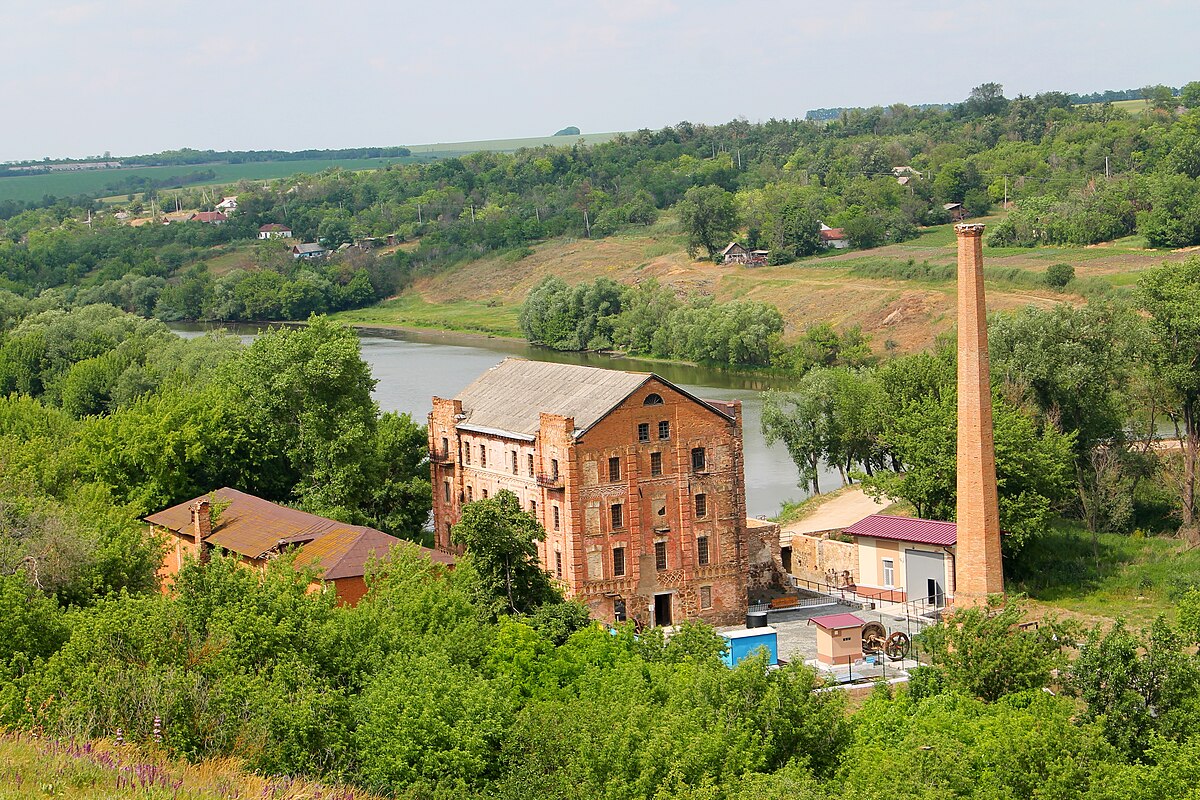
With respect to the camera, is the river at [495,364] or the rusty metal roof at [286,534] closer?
the rusty metal roof at [286,534]

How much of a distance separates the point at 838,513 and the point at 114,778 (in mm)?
42420

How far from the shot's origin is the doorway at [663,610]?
145 ft

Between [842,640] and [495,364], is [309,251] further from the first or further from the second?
[842,640]

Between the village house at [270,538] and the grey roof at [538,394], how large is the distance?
5216mm

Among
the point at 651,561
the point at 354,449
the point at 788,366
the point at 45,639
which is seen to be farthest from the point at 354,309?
the point at 45,639

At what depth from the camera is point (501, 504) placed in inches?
1559

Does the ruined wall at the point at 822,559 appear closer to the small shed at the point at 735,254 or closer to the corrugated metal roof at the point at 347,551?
the corrugated metal roof at the point at 347,551

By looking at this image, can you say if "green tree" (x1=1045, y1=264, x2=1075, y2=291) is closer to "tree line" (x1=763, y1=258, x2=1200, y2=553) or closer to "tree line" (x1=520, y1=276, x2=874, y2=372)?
"tree line" (x1=520, y1=276, x2=874, y2=372)

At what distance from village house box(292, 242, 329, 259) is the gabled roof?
13167 centimetres

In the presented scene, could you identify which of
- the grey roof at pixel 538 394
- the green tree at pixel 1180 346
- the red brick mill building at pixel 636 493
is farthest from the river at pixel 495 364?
the red brick mill building at pixel 636 493

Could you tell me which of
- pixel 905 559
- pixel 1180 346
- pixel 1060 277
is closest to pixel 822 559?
pixel 905 559

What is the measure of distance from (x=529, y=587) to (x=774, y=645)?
21.4 ft

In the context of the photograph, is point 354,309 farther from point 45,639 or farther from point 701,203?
point 45,639

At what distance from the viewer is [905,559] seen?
4788 centimetres
